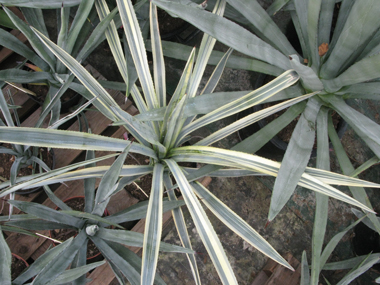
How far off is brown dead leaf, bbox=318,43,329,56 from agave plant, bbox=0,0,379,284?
15 cm

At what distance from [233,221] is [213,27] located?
546 mm

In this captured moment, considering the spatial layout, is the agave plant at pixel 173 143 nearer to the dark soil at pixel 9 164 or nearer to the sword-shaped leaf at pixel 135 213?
the sword-shaped leaf at pixel 135 213

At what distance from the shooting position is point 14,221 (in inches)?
29.6

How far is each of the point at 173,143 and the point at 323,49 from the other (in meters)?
0.56

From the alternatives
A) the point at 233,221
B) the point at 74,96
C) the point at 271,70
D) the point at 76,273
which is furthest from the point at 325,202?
the point at 74,96

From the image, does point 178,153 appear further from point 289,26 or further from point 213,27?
point 289,26

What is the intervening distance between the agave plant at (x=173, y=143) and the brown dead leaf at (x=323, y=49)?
150mm

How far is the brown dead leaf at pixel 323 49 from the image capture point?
0.85 m

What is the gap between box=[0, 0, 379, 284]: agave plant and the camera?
2.11ft

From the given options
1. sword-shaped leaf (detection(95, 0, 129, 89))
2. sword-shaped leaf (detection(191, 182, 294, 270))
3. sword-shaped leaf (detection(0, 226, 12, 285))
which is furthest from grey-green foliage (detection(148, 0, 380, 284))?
sword-shaped leaf (detection(0, 226, 12, 285))

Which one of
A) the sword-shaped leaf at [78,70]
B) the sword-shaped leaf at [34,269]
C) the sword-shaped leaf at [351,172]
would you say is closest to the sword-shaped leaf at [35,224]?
the sword-shaped leaf at [34,269]

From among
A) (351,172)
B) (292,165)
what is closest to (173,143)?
(292,165)

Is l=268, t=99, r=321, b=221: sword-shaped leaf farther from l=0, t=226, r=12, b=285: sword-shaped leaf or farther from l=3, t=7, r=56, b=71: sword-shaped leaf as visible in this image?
l=3, t=7, r=56, b=71: sword-shaped leaf

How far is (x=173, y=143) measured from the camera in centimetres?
85
